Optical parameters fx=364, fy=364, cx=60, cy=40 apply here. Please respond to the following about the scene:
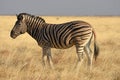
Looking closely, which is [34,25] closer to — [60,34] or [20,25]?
[20,25]

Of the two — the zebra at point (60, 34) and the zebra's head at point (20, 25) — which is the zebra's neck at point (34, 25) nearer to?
the zebra at point (60, 34)

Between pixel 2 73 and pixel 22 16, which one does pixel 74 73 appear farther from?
pixel 22 16

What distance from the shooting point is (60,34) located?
420 inches

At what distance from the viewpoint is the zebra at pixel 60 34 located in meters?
10.3

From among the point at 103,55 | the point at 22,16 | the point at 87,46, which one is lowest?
the point at 103,55

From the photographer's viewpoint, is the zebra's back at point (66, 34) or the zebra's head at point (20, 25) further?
the zebra's head at point (20, 25)

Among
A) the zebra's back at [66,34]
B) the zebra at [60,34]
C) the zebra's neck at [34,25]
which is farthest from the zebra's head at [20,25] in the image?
the zebra's back at [66,34]

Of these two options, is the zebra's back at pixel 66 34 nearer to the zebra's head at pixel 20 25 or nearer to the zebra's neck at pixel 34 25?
the zebra's neck at pixel 34 25

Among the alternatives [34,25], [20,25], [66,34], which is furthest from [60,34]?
[20,25]

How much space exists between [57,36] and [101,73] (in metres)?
1.96

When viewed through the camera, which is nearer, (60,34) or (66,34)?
(66,34)

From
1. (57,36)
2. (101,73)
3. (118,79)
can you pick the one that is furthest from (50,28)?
(118,79)

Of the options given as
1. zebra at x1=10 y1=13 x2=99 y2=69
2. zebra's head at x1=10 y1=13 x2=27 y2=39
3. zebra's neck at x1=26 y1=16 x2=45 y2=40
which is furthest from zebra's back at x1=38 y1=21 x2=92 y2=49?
zebra's head at x1=10 y1=13 x2=27 y2=39

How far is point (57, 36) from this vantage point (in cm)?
1069
